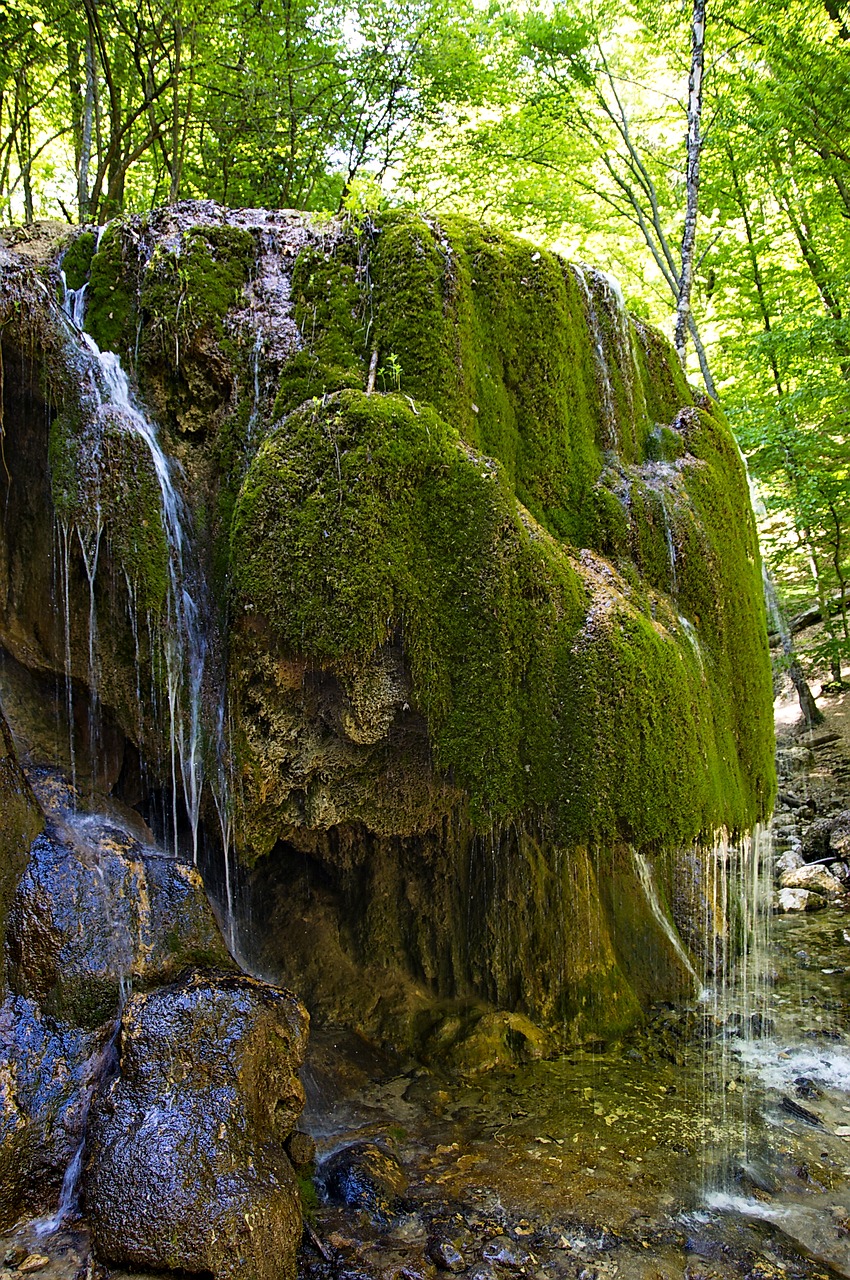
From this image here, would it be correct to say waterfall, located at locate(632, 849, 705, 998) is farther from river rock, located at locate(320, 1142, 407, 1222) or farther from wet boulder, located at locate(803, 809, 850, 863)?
wet boulder, located at locate(803, 809, 850, 863)

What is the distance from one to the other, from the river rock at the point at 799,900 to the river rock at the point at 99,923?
8558 millimetres

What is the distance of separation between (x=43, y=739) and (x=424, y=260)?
396cm

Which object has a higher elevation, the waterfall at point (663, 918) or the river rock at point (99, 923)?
the river rock at point (99, 923)

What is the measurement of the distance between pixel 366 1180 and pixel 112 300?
18.9 ft

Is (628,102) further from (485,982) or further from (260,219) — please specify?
(485,982)

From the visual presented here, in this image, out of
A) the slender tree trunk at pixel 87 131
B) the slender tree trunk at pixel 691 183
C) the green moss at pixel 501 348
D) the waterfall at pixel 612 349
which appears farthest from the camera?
the slender tree trunk at pixel 691 183

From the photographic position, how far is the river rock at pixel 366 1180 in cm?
425

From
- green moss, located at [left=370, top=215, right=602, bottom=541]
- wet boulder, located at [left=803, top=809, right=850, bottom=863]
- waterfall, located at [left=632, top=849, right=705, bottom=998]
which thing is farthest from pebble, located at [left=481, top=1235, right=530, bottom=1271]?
wet boulder, located at [left=803, top=809, right=850, bottom=863]

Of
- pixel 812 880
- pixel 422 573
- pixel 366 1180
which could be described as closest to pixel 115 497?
pixel 422 573

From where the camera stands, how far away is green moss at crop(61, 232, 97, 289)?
18.2 ft

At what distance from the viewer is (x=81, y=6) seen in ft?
31.3

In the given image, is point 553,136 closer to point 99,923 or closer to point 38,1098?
point 99,923

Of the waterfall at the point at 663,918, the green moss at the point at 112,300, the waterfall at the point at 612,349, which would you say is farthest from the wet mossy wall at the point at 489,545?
the waterfall at the point at 663,918

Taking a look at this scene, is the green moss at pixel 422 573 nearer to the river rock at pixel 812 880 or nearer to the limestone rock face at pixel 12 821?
the limestone rock face at pixel 12 821
